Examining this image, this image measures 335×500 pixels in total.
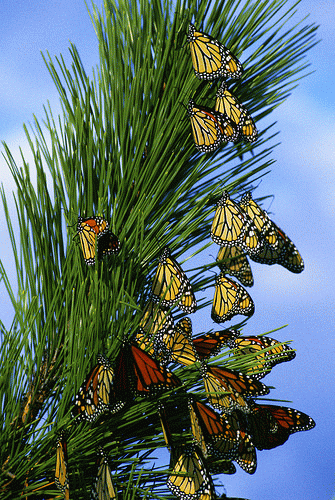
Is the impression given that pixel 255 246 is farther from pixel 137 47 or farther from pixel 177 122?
pixel 137 47

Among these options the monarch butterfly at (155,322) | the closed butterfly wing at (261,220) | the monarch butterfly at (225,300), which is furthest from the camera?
the closed butterfly wing at (261,220)

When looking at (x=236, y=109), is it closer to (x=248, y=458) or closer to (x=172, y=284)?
(x=172, y=284)

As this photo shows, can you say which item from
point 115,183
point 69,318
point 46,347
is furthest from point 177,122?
point 46,347

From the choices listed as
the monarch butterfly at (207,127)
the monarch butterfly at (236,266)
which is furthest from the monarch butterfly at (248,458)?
the monarch butterfly at (207,127)

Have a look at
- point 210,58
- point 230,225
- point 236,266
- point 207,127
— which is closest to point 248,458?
point 236,266

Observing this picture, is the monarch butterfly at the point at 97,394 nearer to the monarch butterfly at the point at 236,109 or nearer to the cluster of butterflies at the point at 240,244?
the cluster of butterflies at the point at 240,244

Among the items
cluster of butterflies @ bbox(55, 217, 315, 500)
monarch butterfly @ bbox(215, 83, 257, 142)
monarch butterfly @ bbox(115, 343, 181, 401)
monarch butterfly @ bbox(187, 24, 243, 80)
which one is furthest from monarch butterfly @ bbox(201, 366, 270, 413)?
monarch butterfly @ bbox(187, 24, 243, 80)
